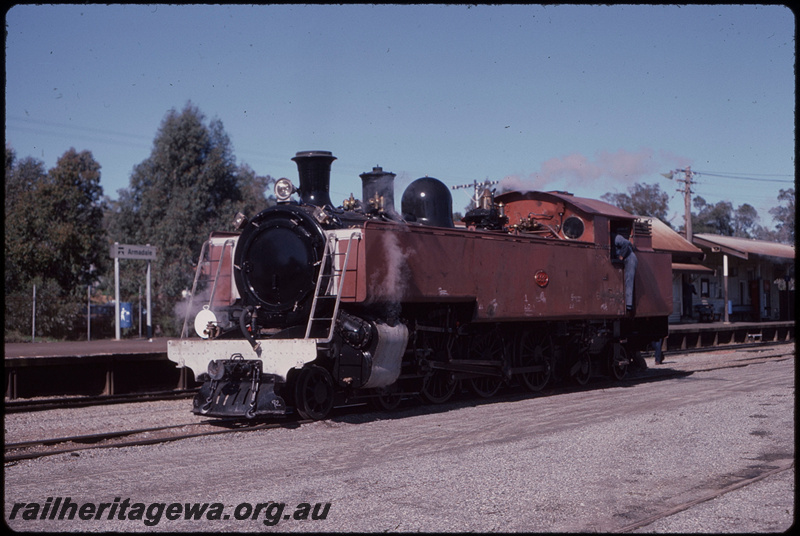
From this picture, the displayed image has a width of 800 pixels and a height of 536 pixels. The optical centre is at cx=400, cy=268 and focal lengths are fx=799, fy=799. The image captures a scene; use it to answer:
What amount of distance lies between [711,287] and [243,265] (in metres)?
30.8

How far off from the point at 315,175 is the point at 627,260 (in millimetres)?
6444

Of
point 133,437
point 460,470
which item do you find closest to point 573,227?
point 460,470

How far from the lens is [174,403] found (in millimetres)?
11836

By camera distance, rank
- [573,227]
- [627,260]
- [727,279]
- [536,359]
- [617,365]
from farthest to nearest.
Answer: [727,279]
[617,365]
[627,260]
[573,227]
[536,359]

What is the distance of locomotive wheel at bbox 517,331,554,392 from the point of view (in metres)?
13.0

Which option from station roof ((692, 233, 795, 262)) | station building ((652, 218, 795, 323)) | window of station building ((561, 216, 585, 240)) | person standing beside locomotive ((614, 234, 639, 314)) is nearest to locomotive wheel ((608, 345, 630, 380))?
person standing beside locomotive ((614, 234, 639, 314))

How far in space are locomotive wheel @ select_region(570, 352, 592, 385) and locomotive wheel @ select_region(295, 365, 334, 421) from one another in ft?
18.4

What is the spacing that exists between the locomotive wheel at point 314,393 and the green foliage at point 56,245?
16.4m

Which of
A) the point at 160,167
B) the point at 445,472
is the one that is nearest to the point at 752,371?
the point at 445,472

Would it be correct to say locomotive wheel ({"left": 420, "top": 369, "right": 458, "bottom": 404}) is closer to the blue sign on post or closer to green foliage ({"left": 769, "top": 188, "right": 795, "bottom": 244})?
the blue sign on post

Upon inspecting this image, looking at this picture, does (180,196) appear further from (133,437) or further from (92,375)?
(133,437)

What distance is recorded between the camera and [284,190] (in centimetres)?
1037

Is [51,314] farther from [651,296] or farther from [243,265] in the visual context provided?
[651,296]

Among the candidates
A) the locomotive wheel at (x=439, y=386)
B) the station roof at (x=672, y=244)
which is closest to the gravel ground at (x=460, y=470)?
the locomotive wheel at (x=439, y=386)
